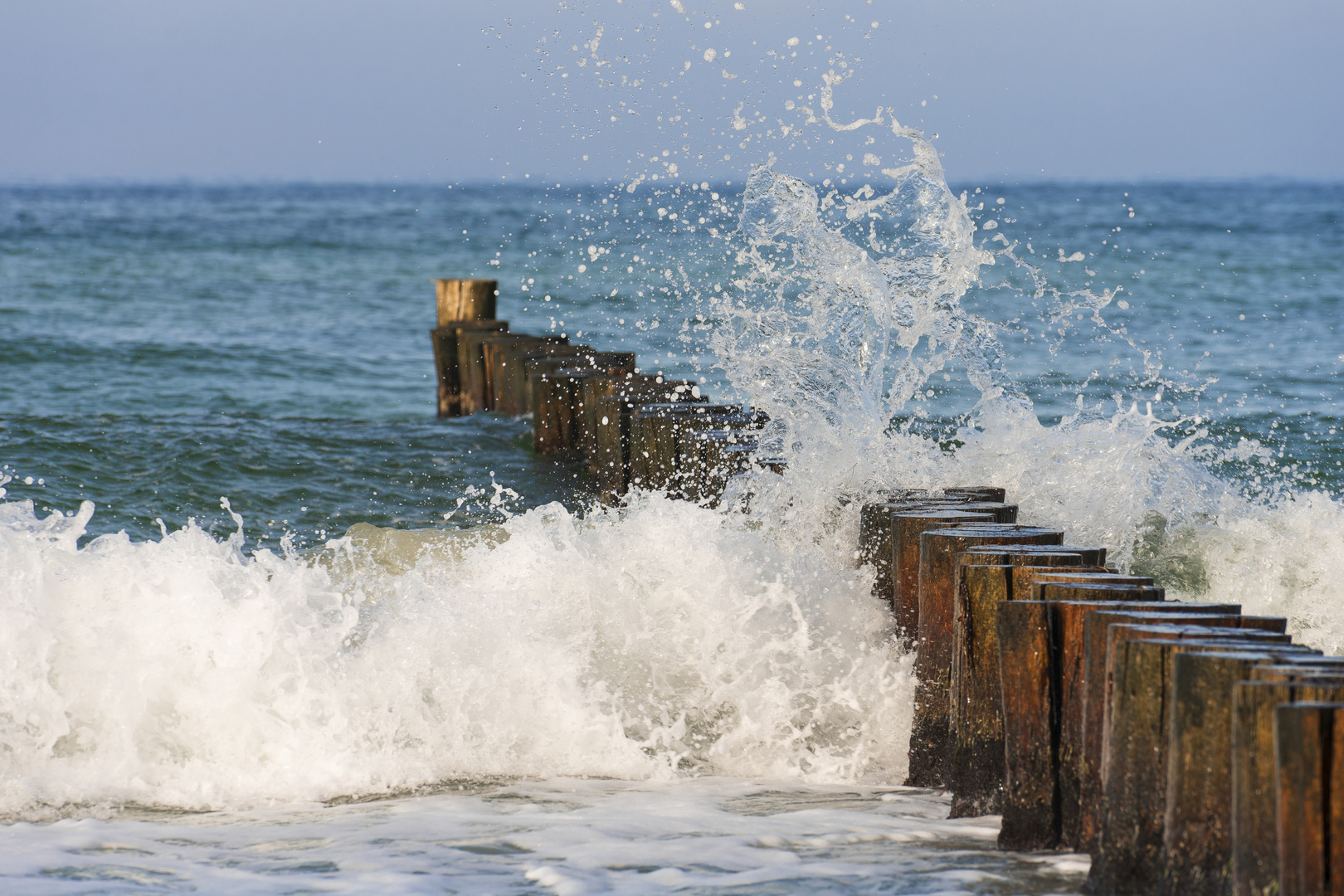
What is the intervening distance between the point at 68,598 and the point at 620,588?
1888mm

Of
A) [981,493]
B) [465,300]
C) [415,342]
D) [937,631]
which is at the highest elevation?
[465,300]

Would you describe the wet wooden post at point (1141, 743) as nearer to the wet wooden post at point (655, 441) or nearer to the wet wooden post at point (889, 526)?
the wet wooden post at point (889, 526)

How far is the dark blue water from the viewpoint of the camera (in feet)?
24.3

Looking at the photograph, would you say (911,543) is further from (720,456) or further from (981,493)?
(720,456)

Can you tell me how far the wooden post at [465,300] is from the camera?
34.1 feet

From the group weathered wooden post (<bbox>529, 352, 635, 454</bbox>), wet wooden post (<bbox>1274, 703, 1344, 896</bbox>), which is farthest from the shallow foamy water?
weathered wooden post (<bbox>529, 352, 635, 454</bbox>)

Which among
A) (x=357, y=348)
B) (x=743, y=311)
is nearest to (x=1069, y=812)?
(x=743, y=311)

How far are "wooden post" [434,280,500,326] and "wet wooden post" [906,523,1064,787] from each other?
7.25m

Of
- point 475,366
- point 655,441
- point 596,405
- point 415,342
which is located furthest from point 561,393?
point 415,342

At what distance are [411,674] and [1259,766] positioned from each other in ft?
8.98

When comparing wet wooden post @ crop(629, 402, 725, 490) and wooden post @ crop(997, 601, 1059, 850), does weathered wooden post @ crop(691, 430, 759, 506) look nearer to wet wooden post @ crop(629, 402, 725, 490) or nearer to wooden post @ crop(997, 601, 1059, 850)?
wet wooden post @ crop(629, 402, 725, 490)

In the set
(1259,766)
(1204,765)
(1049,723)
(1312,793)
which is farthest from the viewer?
(1049,723)

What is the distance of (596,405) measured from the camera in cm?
703

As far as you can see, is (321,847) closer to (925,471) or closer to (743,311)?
(925,471)
